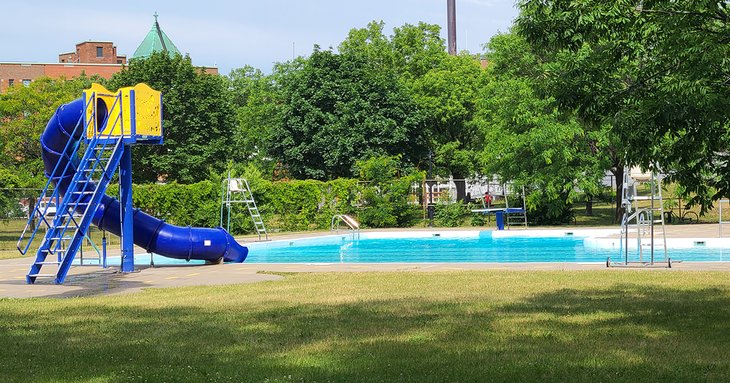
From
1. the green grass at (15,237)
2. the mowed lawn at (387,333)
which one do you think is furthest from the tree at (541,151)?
the mowed lawn at (387,333)

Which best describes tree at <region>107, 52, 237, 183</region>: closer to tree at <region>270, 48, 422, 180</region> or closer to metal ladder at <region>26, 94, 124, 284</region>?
tree at <region>270, 48, 422, 180</region>

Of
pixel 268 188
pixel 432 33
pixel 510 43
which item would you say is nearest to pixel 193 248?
pixel 268 188

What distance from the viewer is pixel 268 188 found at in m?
39.7

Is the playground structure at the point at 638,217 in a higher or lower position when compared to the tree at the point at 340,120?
lower

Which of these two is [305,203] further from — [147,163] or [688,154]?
[688,154]

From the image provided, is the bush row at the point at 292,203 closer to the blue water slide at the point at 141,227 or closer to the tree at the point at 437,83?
the tree at the point at 437,83

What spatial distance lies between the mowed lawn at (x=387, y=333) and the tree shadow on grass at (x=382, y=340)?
0.06 ft

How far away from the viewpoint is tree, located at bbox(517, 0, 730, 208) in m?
8.84

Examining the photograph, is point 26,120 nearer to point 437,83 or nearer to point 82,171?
point 437,83

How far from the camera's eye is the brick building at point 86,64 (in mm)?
105562

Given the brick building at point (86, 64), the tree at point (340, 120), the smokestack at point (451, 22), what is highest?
the brick building at point (86, 64)

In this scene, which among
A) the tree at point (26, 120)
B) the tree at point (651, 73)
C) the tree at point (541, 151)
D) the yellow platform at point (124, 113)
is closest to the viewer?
the tree at point (651, 73)

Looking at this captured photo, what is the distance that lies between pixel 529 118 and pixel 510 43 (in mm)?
6251

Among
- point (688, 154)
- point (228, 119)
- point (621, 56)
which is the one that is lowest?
point (688, 154)
